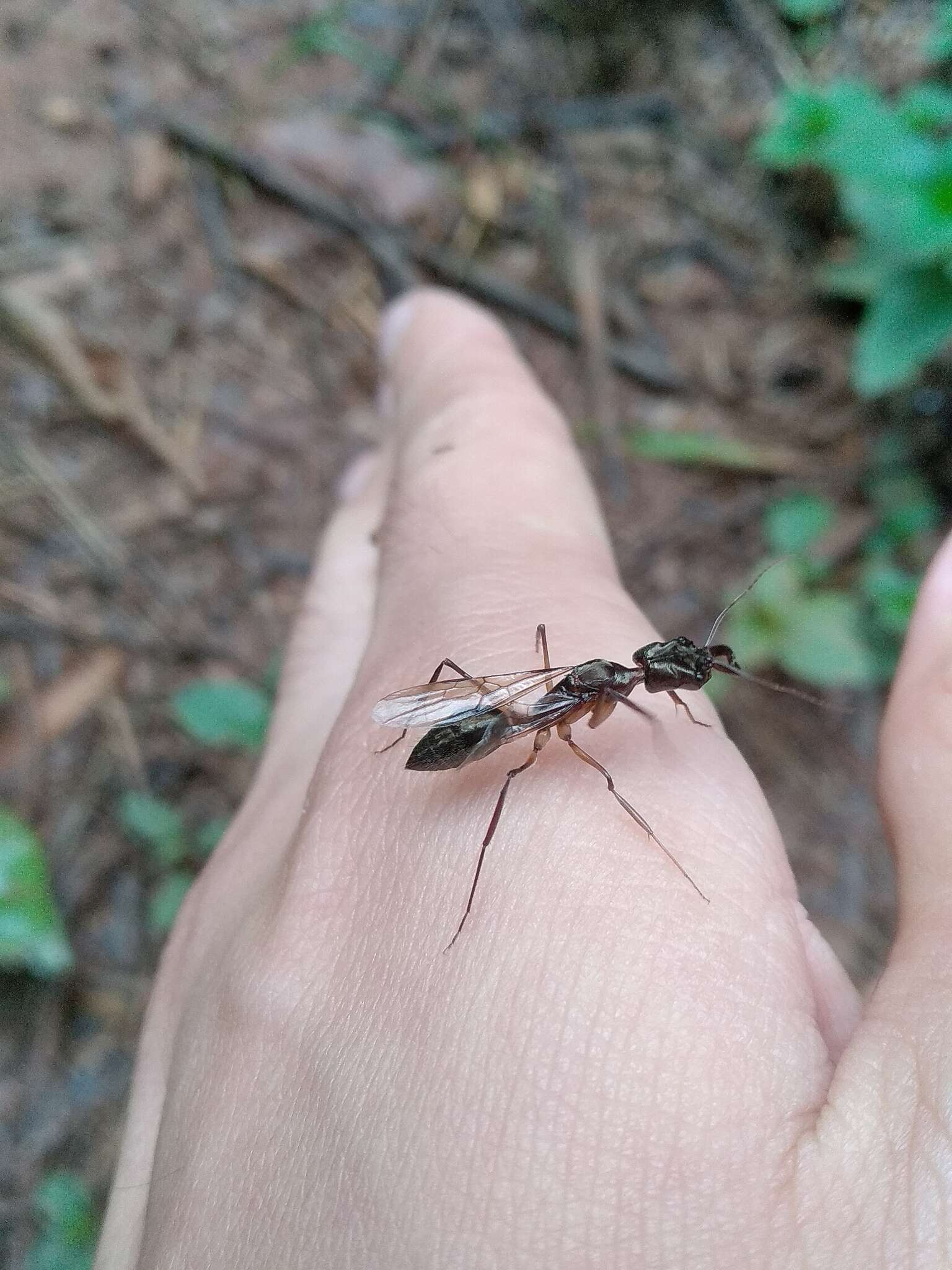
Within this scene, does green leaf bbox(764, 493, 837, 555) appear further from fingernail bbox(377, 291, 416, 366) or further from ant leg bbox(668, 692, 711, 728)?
ant leg bbox(668, 692, 711, 728)

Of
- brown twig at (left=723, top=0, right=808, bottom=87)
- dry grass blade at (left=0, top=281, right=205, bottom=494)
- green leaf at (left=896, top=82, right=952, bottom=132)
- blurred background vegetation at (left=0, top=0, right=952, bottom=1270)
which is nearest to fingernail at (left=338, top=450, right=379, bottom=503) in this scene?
blurred background vegetation at (left=0, top=0, right=952, bottom=1270)

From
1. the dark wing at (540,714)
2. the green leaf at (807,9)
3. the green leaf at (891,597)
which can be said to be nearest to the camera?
the dark wing at (540,714)

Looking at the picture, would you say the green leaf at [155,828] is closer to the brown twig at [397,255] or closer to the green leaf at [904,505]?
the brown twig at [397,255]

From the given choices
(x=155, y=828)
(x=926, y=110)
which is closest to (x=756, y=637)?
(x=926, y=110)

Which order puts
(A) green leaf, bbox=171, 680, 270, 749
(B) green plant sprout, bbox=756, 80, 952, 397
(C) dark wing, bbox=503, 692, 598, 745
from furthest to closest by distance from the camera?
(A) green leaf, bbox=171, 680, 270, 749, (B) green plant sprout, bbox=756, 80, 952, 397, (C) dark wing, bbox=503, 692, 598, 745

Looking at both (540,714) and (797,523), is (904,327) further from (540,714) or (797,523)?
(540,714)

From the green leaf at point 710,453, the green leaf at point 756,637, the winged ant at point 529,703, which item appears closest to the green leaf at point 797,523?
the green leaf at point 710,453
